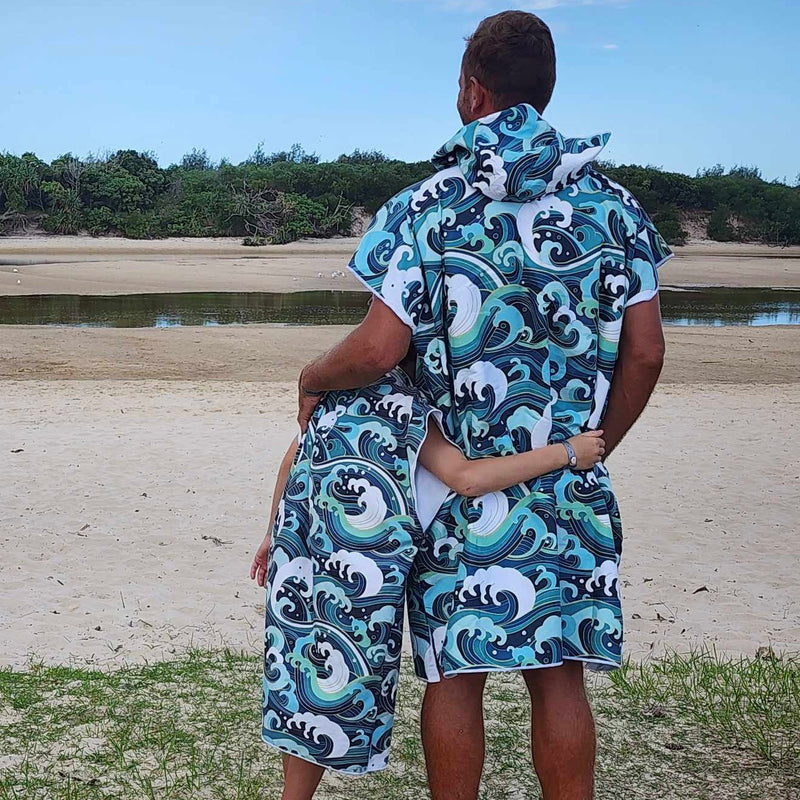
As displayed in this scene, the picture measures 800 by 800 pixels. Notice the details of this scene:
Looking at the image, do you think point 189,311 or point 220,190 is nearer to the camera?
point 189,311

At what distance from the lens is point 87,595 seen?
5320mm

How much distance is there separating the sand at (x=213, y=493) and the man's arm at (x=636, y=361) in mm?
2706

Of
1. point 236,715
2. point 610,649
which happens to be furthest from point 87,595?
point 610,649

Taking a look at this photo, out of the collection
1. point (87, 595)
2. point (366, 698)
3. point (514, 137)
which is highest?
point (514, 137)

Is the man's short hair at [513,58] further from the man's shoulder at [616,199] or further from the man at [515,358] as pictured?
the man's shoulder at [616,199]

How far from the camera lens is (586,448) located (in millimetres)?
2209

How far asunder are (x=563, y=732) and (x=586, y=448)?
1.98 ft

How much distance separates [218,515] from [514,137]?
504 centimetres

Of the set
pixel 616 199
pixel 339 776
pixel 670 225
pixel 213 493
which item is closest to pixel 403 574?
pixel 616 199

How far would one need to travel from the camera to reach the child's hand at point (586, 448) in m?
2.21

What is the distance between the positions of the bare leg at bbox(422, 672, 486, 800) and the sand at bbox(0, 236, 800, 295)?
2215 cm

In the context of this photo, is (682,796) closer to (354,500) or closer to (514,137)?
(354,500)

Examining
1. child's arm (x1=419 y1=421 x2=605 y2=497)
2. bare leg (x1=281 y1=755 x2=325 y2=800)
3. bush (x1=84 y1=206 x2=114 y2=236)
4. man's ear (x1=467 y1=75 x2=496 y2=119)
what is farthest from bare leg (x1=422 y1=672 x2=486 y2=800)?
bush (x1=84 y1=206 x2=114 y2=236)

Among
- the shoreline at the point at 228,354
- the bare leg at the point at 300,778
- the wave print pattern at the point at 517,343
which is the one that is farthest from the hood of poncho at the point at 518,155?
the shoreline at the point at 228,354
